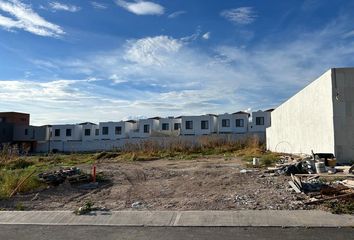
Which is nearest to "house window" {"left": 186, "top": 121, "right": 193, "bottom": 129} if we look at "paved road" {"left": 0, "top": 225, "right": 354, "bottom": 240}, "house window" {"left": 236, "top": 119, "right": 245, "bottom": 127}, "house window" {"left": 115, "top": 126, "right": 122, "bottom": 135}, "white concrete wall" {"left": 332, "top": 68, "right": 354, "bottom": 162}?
"house window" {"left": 236, "top": 119, "right": 245, "bottom": 127}

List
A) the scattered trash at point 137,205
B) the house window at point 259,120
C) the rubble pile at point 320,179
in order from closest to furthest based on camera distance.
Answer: the rubble pile at point 320,179 → the scattered trash at point 137,205 → the house window at point 259,120

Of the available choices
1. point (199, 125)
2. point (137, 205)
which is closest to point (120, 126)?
point (199, 125)

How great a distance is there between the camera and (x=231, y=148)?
37.0m

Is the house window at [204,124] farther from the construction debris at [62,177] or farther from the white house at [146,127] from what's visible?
the construction debris at [62,177]

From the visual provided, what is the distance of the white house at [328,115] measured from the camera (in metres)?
17.7

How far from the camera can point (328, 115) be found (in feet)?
60.2

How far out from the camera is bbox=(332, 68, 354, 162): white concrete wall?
17656 mm

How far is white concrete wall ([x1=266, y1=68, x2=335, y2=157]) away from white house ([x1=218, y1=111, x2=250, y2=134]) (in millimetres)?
35612

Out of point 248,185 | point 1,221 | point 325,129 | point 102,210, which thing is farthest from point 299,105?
point 1,221

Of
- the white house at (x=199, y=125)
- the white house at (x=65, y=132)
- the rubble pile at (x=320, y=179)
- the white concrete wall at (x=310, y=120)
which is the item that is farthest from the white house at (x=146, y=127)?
the rubble pile at (x=320, y=179)

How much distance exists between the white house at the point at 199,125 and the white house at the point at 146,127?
5789 millimetres

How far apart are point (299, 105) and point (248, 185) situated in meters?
13.7

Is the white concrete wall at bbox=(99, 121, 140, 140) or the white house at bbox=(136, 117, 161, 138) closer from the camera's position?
the white house at bbox=(136, 117, 161, 138)

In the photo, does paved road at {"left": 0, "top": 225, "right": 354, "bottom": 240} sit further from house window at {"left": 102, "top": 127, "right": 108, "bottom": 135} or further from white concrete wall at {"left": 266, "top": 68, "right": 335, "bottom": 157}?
house window at {"left": 102, "top": 127, "right": 108, "bottom": 135}
